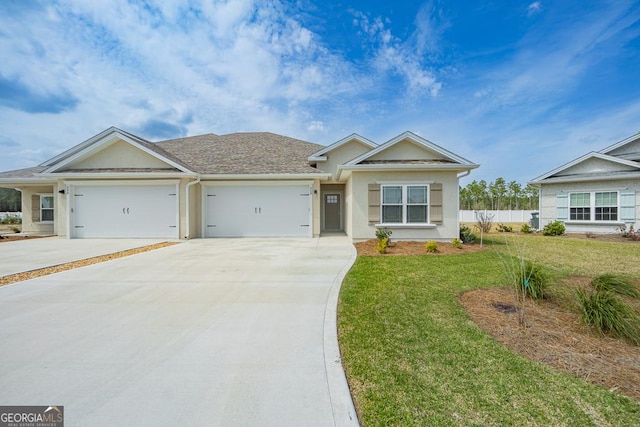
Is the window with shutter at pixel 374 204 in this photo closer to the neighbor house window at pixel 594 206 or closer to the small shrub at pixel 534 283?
the small shrub at pixel 534 283

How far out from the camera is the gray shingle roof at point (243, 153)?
13.5m

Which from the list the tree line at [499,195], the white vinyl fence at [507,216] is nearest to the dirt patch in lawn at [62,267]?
the white vinyl fence at [507,216]

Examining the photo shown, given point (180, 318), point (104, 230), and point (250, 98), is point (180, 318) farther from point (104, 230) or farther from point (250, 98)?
point (250, 98)

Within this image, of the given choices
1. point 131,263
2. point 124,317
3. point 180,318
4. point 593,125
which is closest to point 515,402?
point 180,318

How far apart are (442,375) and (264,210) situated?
1150 cm

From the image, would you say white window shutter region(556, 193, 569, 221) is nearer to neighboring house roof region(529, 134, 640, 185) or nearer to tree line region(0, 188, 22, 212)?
neighboring house roof region(529, 134, 640, 185)

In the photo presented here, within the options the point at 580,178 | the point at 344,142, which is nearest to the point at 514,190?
the point at 580,178

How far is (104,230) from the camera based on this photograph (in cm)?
1283

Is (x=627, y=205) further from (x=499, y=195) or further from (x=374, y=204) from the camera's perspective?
(x=499, y=195)

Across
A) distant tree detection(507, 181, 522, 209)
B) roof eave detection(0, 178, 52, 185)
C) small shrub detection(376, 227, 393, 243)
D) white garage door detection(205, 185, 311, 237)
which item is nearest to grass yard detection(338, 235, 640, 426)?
small shrub detection(376, 227, 393, 243)

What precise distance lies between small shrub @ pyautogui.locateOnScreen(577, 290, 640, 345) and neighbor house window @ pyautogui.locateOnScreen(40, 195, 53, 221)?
2195 cm

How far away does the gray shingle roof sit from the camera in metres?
A: 13.5

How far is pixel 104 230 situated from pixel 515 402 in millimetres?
15681

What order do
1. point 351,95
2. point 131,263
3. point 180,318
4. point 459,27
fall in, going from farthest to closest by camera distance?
point 351,95 → point 459,27 → point 131,263 → point 180,318
